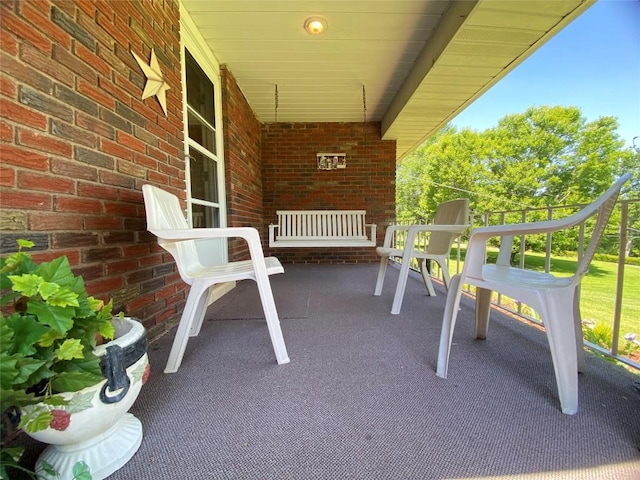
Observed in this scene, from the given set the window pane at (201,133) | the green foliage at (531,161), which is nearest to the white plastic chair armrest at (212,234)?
the window pane at (201,133)

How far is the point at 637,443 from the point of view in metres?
0.74

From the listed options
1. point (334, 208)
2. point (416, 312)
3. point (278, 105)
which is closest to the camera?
point (416, 312)

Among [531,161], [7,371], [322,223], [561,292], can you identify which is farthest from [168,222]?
[531,161]

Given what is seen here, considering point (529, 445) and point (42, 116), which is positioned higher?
point (42, 116)

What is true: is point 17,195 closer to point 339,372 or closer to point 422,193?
point 339,372

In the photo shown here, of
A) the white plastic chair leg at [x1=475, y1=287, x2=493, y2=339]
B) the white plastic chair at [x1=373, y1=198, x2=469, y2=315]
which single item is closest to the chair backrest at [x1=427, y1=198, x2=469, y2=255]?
the white plastic chair at [x1=373, y1=198, x2=469, y2=315]

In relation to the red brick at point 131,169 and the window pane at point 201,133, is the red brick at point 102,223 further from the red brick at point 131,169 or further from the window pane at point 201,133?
the window pane at point 201,133

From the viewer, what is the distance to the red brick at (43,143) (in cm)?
80

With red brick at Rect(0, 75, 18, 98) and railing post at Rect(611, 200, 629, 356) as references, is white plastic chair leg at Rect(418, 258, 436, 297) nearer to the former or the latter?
railing post at Rect(611, 200, 629, 356)

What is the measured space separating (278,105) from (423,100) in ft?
5.99

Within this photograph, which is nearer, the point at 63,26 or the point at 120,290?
the point at 63,26

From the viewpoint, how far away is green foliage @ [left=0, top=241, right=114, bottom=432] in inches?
19.1

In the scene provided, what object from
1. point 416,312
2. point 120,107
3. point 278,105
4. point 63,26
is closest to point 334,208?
point 278,105

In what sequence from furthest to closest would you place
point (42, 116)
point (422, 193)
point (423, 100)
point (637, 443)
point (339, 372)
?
1. point (422, 193)
2. point (423, 100)
3. point (339, 372)
4. point (42, 116)
5. point (637, 443)
